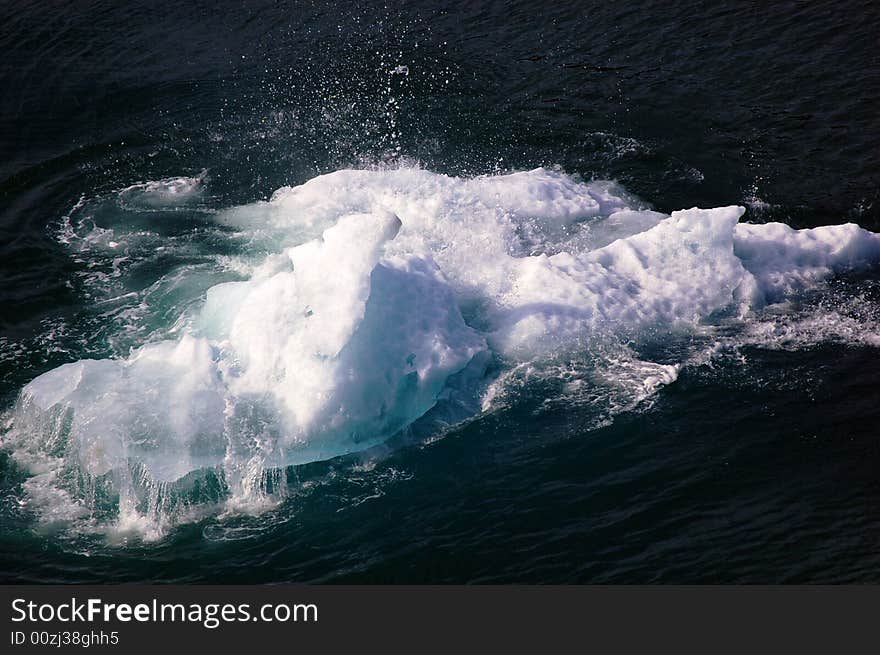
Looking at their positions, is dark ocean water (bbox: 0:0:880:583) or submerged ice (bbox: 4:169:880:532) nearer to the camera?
dark ocean water (bbox: 0:0:880:583)

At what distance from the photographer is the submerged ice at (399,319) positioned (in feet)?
56.1

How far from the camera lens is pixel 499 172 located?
24844 mm

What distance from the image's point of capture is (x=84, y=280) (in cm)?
2150

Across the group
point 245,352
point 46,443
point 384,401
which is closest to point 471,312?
point 384,401

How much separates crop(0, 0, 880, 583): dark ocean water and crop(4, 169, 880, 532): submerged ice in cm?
87

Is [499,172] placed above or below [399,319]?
above

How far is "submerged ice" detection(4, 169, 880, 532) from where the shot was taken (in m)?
17.1

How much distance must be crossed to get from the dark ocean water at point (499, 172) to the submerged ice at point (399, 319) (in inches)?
34.2

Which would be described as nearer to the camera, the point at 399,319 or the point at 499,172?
the point at 399,319

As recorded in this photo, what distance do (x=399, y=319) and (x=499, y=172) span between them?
7638mm

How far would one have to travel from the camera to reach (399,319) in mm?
18562

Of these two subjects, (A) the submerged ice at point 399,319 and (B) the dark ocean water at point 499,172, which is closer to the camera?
(B) the dark ocean water at point 499,172

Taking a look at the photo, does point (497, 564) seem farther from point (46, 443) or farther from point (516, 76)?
point (516, 76)

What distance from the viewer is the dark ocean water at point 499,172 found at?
1512cm
